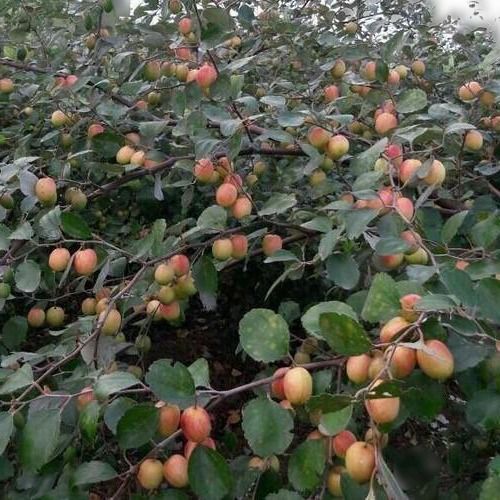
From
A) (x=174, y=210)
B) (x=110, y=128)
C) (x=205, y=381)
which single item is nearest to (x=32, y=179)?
(x=110, y=128)

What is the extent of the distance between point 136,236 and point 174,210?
Result: 1.30ft

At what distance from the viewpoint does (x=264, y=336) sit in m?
0.78

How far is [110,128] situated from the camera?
1.41 meters

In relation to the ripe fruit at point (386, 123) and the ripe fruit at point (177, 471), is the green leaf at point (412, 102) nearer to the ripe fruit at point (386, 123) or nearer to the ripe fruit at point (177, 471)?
the ripe fruit at point (386, 123)

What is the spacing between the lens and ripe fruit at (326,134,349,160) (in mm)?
1163

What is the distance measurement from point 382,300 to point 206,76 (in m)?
0.66

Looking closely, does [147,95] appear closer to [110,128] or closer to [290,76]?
[110,128]

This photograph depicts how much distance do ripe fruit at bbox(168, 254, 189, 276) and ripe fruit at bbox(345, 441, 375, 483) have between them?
0.48 metres

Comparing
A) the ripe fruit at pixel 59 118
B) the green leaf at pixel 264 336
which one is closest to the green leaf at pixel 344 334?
the green leaf at pixel 264 336

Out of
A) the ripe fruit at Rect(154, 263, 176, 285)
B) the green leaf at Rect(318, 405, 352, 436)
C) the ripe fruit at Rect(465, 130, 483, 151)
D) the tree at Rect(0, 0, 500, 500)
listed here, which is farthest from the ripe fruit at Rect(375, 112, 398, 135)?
the green leaf at Rect(318, 405, 352, 436)

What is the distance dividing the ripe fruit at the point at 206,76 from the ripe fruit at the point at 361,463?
0.77 meters

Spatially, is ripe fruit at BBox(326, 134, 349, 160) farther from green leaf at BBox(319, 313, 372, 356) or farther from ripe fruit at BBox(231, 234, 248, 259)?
green leaf at BBox(319, 313, 372, 356)

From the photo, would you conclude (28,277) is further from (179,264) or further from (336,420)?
(336,420)

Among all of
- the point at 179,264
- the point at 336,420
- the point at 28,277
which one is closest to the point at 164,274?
the point at 179,264
